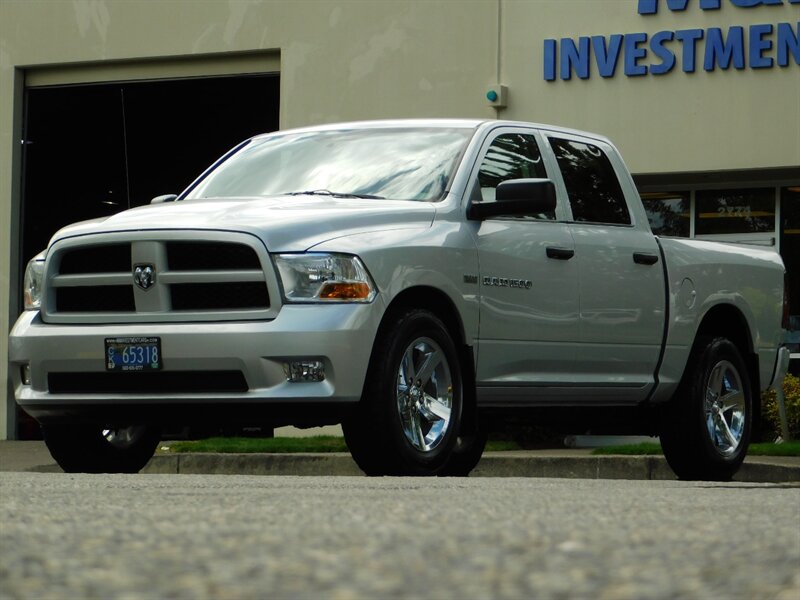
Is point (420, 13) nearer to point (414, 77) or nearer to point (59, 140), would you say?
point (414, 77)

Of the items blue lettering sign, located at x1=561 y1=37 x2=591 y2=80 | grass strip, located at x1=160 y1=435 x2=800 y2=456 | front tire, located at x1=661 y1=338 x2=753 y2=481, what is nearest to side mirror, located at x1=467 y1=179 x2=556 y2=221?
front tire, located at x1=661 y1=338 x2=753 y2=481

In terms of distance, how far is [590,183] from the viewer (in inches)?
387

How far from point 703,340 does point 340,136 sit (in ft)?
8.74

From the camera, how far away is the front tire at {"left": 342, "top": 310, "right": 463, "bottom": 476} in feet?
25.1

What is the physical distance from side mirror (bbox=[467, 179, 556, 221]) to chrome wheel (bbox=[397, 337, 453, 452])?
2.84 feet

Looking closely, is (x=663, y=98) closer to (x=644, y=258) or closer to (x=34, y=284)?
(x=644, y=258)

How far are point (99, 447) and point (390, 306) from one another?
81.6 inches

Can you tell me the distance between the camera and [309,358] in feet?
24.7

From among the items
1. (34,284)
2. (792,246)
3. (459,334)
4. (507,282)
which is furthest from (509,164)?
(792,246)

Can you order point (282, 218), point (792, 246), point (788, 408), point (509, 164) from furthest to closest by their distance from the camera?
1. point (792, 246)
2. point (788, 408)
3. point (509, 164)
4. point (282, 218)

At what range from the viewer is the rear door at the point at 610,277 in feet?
30.4

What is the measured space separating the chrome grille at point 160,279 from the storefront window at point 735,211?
11140mm

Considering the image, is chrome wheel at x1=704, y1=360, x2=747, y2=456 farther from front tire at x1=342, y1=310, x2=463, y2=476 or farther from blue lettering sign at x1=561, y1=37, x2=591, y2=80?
blue lettering sign at x1=561, y1=37, x2=591, y2=80

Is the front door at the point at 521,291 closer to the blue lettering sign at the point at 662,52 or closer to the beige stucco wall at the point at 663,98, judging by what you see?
the beige stucco wall at the point at 663,98
